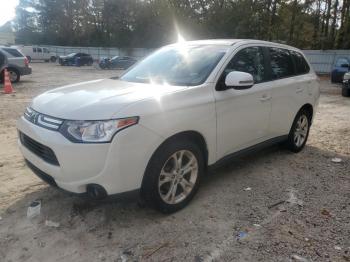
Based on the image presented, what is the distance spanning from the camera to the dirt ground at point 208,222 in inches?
115

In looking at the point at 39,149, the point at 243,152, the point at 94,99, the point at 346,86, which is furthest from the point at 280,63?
the point at 346,86

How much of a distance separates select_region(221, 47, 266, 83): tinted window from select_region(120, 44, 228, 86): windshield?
0.19m

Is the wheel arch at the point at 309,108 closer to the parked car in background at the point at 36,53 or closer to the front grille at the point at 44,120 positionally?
the front grille at the point at 44,120

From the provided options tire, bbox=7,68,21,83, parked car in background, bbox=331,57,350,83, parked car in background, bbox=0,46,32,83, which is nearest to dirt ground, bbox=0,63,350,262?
parked car in background, bbox=0,46,32,83

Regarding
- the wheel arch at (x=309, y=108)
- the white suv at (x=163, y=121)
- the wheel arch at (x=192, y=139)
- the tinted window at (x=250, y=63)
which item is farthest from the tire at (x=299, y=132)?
the wheel arch at (x=192, y=139)

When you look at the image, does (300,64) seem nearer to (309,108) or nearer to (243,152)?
(309,108)

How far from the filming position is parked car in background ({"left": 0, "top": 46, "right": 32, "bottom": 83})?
15672 millimetres

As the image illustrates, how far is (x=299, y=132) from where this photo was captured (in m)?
5.52

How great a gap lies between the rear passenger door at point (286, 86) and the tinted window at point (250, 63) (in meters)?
0.23

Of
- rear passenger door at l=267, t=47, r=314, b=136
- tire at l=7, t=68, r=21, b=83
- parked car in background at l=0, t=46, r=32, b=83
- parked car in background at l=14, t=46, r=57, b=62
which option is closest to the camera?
rear passenger door at l=267, t=47, r=314, b=136

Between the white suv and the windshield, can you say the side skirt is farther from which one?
the windshield

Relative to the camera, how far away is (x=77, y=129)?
2.90 meters

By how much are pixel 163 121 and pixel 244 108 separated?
53.2 inches

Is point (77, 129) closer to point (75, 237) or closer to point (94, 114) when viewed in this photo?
point (94, 114)
